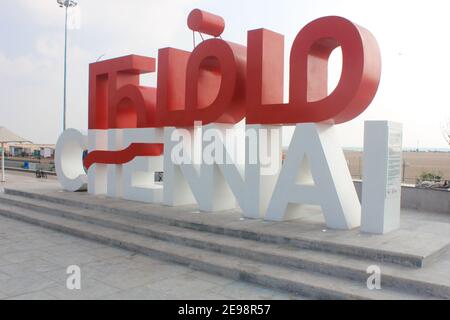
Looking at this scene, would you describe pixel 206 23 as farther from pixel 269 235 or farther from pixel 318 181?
pixel 269 235

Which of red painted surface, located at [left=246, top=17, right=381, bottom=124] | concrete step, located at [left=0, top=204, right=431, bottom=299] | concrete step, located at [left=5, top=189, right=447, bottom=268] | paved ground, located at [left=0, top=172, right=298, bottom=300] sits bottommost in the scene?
paved ground, located at [left=0, top=172, right=298, bottom=300]

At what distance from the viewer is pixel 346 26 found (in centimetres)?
685

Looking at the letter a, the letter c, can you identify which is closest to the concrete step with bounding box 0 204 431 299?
the letter a

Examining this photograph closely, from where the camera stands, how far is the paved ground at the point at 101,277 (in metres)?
5.25

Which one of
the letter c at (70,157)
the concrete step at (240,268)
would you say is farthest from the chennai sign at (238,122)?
the concrete step at (240,268)

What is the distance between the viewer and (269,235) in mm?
6676

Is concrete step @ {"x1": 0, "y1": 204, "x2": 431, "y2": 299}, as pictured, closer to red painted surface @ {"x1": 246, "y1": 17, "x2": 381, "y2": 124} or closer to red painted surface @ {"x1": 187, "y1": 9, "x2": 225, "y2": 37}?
red painted surface @ {"x1": 246, "y1": 17, "x2": 381, "y2": 124}

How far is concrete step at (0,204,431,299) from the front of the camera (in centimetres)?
498

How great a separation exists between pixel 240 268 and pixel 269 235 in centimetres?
101

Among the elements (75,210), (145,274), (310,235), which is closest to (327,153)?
(310,235)

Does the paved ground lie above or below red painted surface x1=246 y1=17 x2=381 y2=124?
below

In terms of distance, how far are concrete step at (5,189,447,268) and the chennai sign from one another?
0.56 metres

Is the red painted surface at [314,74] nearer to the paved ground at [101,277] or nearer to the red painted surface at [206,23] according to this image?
the red painted surface at [206,23]

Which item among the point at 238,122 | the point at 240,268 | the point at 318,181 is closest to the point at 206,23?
the point at 238,122
